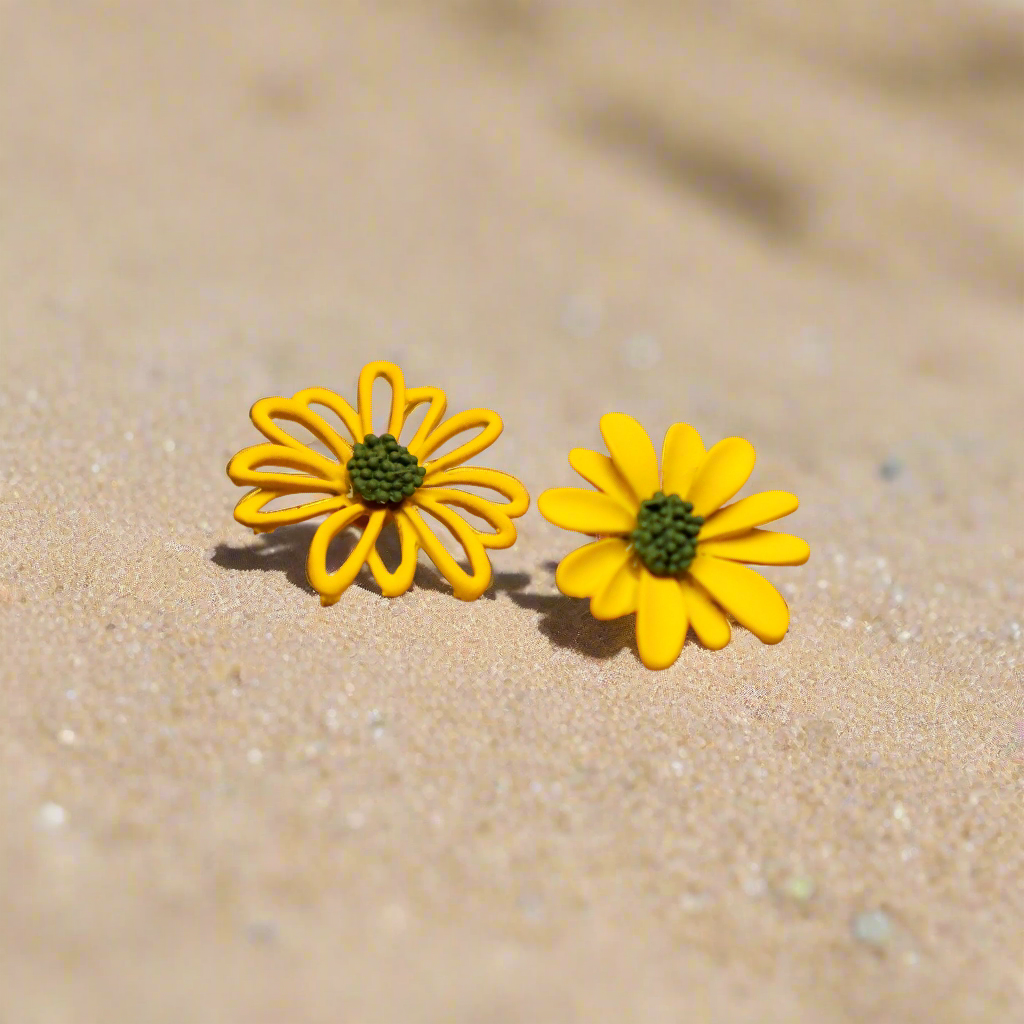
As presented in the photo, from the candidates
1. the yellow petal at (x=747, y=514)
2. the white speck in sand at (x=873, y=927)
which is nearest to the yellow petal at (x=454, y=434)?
the yellow petal at (x=747, y=514)

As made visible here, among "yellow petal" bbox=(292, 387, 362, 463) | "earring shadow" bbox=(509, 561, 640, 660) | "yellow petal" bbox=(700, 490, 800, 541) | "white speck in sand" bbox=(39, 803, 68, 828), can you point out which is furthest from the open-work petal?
"white speck in sand" bbox=(39, 803, 68, 828)

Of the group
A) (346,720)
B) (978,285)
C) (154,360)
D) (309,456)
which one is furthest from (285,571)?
(978,285)

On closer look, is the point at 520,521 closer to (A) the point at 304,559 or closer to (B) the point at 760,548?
(A) the point at 304,559

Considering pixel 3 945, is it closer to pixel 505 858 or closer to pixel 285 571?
pixel 505 858

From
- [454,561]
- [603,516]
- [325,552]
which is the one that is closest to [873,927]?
[603,516]

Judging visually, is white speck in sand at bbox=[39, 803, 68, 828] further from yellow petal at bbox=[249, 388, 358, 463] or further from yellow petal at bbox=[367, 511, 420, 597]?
yellow petal at bbox=[249, 388, 358, 463]
